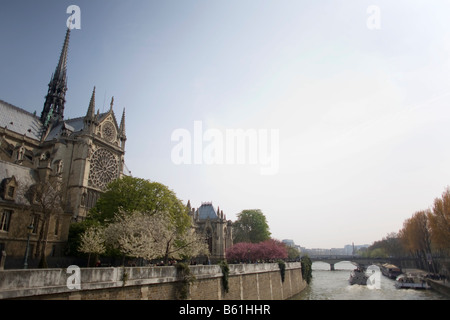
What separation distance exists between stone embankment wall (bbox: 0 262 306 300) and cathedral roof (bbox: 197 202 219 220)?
156ft

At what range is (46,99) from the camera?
63.4 meters

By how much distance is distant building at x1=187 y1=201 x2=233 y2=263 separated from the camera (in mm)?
73188

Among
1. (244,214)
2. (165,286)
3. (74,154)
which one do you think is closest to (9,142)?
(74,154)

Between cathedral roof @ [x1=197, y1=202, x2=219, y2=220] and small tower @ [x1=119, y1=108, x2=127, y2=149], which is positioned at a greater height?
small tower @ [x1=119, y1=108, x2=127, y2=149]

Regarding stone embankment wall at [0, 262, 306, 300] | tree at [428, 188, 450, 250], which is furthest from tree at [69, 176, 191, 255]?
tree at [428, 188, 450, 250]

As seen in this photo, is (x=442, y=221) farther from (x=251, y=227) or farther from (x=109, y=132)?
(x=109, y=132)

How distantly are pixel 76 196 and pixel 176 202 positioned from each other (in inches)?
557

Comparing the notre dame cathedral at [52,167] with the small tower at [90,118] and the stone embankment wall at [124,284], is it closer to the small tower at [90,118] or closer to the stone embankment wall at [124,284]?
the small tower at [90,118]

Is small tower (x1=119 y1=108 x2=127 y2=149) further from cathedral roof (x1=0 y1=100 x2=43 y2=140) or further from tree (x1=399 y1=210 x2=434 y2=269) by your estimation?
tree (x1=399 y1=210 x2=434 y2=269)

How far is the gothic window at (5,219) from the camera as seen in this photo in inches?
984

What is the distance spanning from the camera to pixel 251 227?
8400 cm

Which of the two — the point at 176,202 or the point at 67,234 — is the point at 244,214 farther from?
the point at 67,234

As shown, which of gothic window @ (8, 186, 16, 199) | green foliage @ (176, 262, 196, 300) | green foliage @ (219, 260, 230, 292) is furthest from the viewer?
gothic window @ (8, 186, 16, 199)
